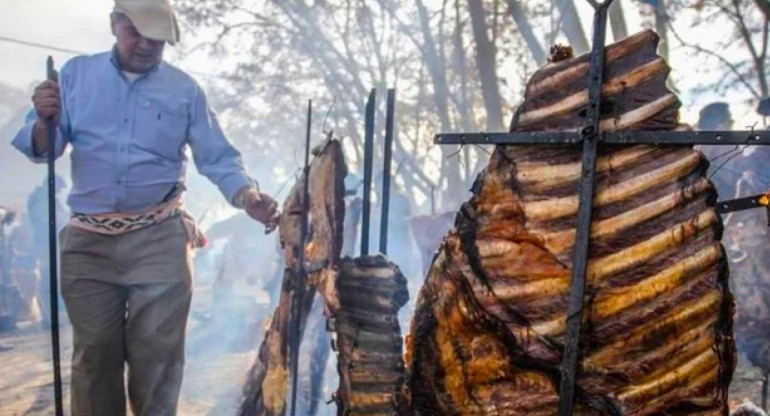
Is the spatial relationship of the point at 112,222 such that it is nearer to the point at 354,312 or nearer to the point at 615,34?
the point at 354,312

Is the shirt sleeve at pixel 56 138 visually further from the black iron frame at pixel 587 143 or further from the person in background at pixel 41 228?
the person in background at pixel 41 228

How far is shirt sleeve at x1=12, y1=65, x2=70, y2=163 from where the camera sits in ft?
11.3

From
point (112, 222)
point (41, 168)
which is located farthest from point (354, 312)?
point (41, 168)

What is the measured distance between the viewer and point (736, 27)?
12398mm

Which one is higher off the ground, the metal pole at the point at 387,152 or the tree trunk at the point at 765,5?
the tree trunk at the point at 765,5

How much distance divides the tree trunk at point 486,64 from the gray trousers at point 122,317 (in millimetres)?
8755

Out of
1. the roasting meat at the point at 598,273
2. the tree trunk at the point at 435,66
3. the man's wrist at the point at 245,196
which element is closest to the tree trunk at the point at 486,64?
the tree trunk at the point at 435,66

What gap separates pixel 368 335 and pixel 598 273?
1.75 m

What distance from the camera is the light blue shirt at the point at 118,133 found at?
3.44m

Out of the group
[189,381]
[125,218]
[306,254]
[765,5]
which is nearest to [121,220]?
[125,218]

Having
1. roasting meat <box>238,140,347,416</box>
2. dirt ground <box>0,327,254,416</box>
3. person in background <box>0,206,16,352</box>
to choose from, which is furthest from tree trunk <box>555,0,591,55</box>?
person in background <box>0,206,16,352</box>

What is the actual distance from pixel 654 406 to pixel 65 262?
304 cm

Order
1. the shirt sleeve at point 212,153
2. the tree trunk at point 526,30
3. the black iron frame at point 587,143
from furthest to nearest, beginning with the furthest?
the tree trunk at point 526,30
the shirt sleeve at point 212,153
the black iron frame at point 587,143

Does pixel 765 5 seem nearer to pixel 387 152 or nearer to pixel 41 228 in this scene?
pixel 387 152
